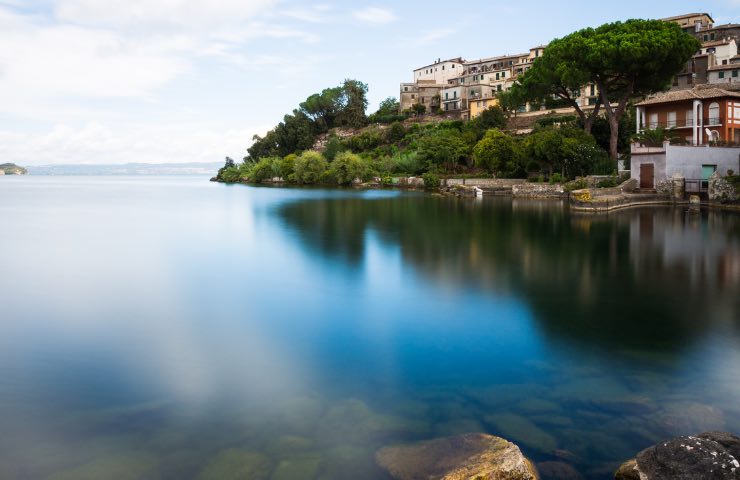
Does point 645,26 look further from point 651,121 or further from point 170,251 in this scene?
point 170,251

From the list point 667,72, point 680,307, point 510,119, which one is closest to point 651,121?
point 667,72

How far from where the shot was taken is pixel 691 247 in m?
20.5

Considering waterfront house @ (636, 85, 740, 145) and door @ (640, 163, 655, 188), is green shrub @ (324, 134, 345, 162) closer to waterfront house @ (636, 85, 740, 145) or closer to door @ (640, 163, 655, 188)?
waterfront house @ (636, 85, 740, 145)

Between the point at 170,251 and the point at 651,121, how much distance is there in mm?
34899

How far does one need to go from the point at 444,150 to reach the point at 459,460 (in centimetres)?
5282

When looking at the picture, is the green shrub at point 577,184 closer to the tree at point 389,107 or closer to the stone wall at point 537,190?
the stone wall at point 537,190

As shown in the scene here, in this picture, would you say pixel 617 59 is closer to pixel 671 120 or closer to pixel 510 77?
pixel 671 120

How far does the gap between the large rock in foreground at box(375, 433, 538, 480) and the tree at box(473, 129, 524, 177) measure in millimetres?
43199

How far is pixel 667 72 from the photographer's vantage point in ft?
132

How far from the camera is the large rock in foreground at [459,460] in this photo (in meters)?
5.71

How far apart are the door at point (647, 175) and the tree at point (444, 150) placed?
22.3m

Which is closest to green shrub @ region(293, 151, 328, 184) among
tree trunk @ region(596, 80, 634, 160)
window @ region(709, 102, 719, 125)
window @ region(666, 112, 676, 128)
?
tree trunk @ region(596, 80, 634, 160)

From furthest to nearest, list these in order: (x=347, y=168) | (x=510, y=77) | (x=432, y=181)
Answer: (x=510, y=77)
(x=347, y=168)
(x=432, y=181)

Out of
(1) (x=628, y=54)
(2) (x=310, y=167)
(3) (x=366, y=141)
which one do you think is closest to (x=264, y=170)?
(2) (x=310, y=167)
